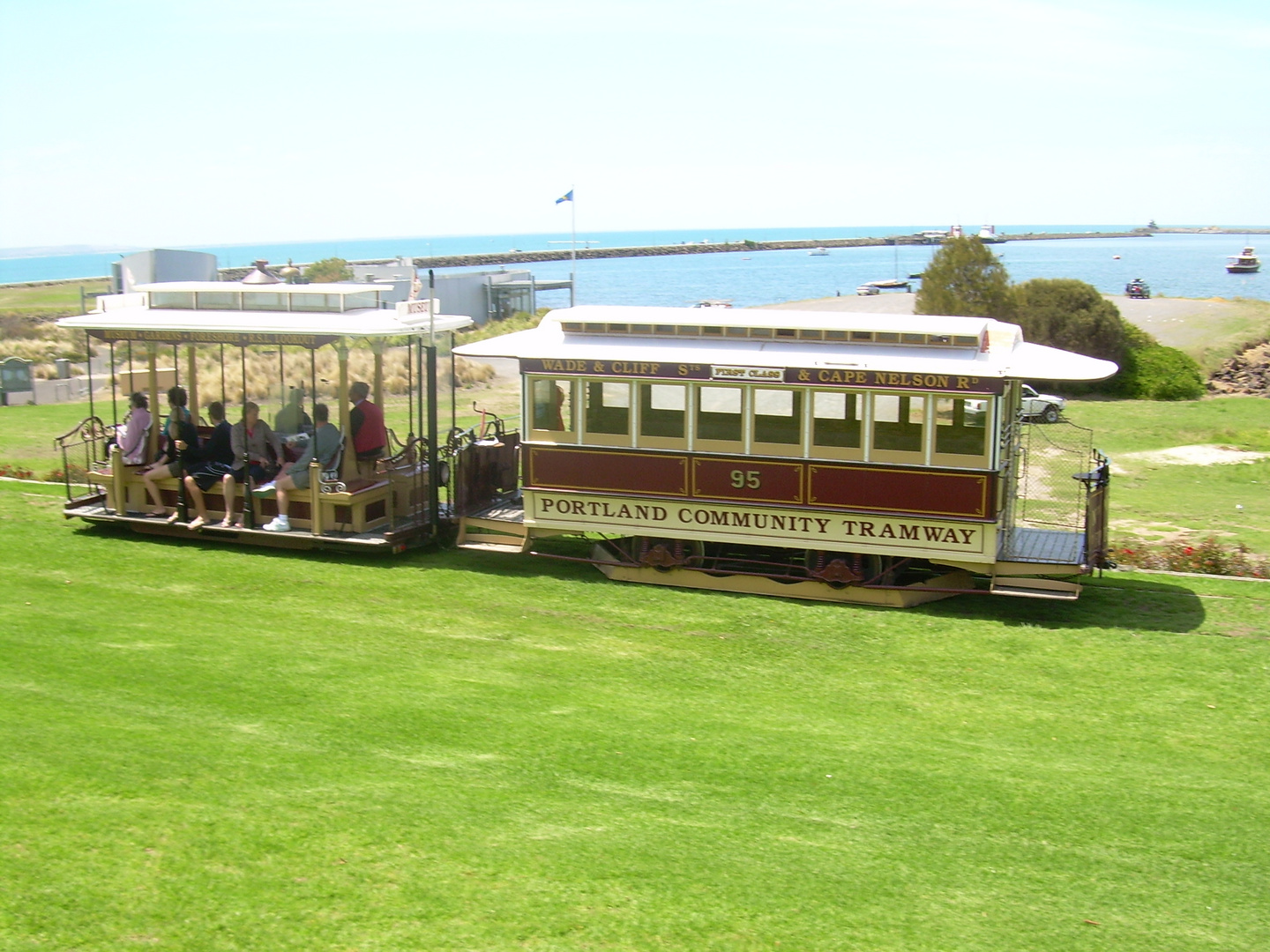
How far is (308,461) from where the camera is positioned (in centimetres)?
1538

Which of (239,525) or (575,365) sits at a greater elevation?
(575,365)

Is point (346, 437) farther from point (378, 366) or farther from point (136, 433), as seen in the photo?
point (136, 433)

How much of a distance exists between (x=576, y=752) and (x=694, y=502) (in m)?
5.45

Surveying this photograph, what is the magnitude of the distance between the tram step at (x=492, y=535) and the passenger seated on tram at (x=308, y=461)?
6.06 ft

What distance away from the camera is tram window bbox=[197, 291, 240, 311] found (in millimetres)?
16094

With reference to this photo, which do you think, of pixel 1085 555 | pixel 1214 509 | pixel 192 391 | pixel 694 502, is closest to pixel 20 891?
pixel 694 502

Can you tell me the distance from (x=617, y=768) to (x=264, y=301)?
963 centimetres

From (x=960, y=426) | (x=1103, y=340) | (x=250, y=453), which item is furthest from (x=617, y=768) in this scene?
(x=1103, y=340)

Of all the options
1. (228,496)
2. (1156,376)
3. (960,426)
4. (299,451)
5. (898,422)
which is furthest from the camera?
(1156,376)

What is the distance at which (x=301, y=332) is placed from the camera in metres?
15.2

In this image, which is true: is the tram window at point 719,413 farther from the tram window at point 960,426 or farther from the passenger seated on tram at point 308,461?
the passenger seated on tram at point 308,461

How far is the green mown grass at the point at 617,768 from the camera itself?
271 inches

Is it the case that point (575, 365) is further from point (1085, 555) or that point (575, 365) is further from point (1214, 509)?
point (1214, 509)

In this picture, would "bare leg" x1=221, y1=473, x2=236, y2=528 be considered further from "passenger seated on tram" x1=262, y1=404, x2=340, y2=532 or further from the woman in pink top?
the woman in pink top
